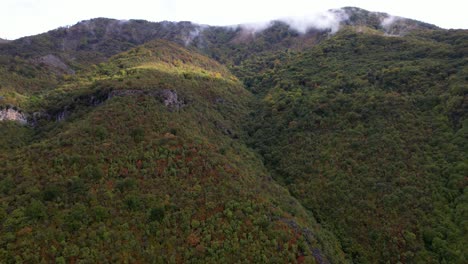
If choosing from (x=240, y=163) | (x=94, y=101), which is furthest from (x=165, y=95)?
(x=240, y=163)

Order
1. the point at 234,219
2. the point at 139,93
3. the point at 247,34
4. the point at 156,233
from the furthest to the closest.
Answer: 1. the point at 247,34
2. the point at 139,93
3. the point at 234,219
4. the point at 156,233

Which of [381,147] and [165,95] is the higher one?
[165,95]

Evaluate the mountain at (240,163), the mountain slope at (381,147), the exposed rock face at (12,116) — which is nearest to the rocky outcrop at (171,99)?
the mountain at (240,163)

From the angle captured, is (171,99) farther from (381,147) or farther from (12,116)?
(381,147)

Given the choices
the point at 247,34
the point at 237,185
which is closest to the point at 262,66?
the point at 247,34

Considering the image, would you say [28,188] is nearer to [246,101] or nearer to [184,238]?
[184,238]

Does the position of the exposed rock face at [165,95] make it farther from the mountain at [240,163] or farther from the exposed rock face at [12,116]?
the exposed rock face at [12,116]
